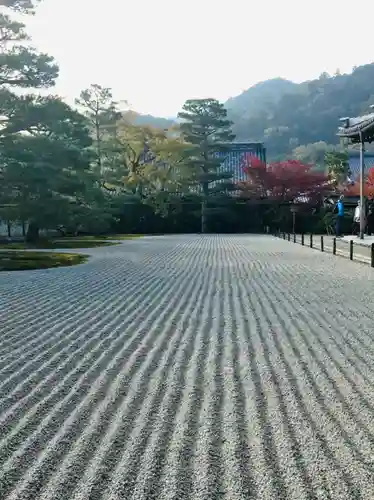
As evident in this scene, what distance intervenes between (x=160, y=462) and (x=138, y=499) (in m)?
0.30

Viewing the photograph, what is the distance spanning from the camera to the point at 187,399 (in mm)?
3158

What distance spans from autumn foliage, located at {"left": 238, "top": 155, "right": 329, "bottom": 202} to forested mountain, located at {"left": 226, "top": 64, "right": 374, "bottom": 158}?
19628 mm

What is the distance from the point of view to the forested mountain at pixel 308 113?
173 ft

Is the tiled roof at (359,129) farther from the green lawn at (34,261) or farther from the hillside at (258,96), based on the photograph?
the hillside at (258,96)

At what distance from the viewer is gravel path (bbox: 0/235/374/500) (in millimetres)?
2219

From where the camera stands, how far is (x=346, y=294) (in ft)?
24.5

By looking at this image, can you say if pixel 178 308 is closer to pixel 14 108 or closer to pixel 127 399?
pixel 127 399

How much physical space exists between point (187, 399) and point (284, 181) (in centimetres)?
2684

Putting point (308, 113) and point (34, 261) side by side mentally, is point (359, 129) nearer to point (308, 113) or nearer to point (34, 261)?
point (34, 261)

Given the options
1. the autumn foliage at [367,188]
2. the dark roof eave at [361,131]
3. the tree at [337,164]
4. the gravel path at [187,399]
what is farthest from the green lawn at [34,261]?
the tree at [337,164]

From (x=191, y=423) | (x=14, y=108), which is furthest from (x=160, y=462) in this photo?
(x=14, y=108)

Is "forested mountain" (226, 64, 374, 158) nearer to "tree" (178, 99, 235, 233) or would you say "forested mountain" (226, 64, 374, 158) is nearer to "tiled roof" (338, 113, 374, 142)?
"tree" (178, 99, 235, 233)

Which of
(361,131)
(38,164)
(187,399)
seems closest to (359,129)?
(361,131)

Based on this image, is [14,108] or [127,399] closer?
[127,399]
